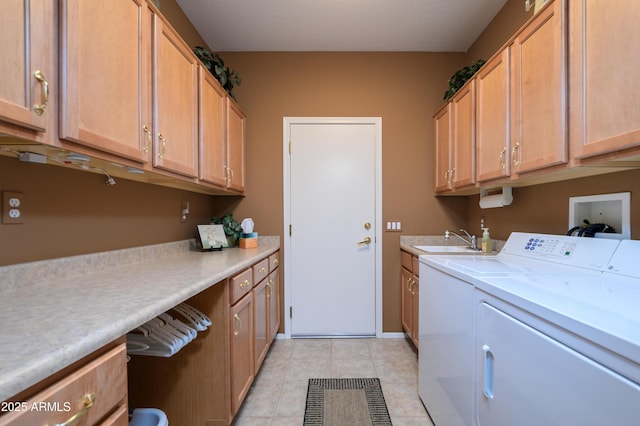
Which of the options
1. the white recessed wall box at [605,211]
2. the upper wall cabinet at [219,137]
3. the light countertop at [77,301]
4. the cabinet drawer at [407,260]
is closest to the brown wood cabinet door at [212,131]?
the upper wall cabinet at [219,137]

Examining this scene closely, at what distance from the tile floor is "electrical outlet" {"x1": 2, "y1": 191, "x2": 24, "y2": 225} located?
1.48 meters

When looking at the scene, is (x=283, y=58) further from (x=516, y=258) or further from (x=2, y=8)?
(x=516, y=258)

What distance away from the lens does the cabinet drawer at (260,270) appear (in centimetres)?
189

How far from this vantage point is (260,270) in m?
2.02

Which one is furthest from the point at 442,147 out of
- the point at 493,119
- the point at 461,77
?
the point at 493,119

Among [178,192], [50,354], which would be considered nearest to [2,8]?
[50,354]

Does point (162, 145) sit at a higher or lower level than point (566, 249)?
higher

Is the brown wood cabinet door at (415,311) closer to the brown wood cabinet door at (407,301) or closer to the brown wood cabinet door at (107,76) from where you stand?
the brown wood cabinet door at (407,301)

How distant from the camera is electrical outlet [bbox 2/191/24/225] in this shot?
0.96 metres

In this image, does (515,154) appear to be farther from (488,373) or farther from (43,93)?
(43,93)

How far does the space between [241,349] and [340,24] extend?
8.57 ft

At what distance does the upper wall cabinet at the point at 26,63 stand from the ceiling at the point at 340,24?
5.59 feet

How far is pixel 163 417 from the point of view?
1013 mm

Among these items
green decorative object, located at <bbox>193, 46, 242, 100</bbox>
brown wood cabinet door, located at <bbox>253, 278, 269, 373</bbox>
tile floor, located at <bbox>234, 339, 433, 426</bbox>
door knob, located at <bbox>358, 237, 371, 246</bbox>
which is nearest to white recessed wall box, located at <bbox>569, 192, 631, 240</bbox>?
tile floor, located at <bbox>234, 339, 433, 426</bbox>
